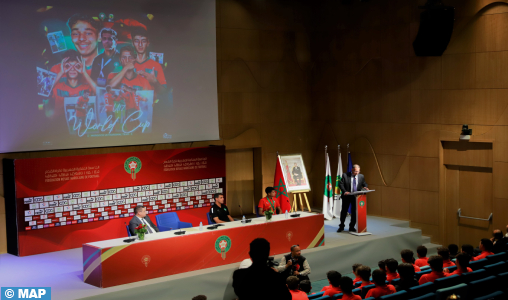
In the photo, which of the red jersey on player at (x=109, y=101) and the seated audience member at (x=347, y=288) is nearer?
the seated audience member at (x=347, y=288)

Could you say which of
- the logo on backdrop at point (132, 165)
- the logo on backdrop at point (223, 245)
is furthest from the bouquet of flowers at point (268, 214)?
the logo on backdrop at point (132, 165)

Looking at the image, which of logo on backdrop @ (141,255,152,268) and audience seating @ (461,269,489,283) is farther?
logo on backdrop @ (141,255,152,268)

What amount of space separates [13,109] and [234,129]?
440 cm

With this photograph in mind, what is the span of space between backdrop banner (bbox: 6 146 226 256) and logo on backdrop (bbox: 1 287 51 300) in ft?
5.69

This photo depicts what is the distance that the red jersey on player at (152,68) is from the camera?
966 cm

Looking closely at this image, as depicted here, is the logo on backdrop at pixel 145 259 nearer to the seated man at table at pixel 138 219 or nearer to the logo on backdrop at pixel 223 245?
the seated man at table at pixel 138 219

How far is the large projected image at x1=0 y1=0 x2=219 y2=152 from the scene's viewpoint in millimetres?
8398

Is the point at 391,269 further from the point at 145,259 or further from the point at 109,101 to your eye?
the point at 109,101

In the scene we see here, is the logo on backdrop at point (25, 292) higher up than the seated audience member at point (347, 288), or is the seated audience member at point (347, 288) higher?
the seated audience member at point (347, 288)

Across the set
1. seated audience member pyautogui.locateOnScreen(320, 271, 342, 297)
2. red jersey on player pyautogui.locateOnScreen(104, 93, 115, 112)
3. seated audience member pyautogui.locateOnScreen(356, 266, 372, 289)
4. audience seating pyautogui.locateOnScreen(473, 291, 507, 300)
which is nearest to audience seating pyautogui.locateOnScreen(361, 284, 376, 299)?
seated audience member pyautogui.locateOnScreen(356, 266, 372, 289)

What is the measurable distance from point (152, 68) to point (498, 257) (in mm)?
6532

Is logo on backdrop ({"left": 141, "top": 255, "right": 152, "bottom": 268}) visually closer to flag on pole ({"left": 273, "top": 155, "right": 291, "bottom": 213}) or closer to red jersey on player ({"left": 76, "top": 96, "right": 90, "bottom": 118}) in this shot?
red jersey on player ({"left": 76, "top": 96, "right": 90, "bottom": 118})

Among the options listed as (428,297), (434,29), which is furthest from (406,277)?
(434,29)

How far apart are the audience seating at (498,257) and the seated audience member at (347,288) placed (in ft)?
7.31
